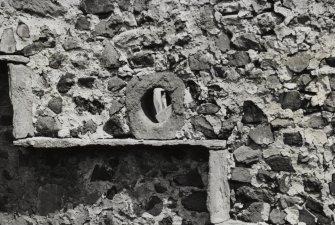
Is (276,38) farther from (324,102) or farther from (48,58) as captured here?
(48,58)

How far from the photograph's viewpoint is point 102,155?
4.23 metres

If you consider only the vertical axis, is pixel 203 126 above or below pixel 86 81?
below

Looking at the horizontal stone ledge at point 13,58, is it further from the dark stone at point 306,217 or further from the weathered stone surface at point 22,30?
the dark stone at point 306,217

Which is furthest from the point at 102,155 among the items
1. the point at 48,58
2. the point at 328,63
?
the point at 328,63

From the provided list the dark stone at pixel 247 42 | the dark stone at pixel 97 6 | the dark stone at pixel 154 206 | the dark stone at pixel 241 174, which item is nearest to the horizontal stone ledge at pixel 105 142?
the dark stone at pixel 241 174

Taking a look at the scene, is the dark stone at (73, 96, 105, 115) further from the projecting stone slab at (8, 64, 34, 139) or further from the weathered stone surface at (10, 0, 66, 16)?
the weathered stone surface at (10, 0, 66, 16)

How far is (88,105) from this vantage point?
4.13m

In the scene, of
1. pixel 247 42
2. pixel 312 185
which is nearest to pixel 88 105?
pixel 247 42

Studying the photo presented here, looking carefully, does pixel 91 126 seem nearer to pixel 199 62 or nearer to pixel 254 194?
pixel 199 62

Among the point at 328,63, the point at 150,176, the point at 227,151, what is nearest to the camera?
→ the point at 328,63

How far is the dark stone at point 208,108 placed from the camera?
3848 mm

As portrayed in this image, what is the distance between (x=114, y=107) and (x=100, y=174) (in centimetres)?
58

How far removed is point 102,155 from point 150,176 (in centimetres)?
43

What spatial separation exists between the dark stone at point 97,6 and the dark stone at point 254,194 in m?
1.66
